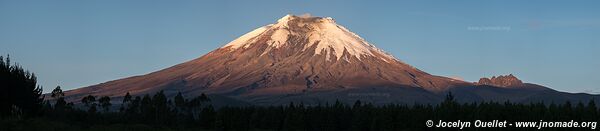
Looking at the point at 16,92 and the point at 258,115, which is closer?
the point at 16,92

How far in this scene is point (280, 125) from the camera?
314 feet

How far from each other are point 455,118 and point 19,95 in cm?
3968

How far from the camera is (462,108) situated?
243ft

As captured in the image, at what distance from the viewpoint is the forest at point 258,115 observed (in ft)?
171

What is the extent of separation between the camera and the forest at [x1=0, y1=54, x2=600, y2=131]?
52.1m

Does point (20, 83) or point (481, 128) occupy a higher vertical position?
point (20, 83)

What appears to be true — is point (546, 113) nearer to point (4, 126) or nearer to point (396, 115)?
point (396, 115)

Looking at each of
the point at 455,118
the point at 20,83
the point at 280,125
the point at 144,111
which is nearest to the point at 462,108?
the point at 455,118

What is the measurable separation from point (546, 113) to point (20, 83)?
1660 inches

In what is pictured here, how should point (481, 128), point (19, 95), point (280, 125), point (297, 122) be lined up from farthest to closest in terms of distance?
point (280, 125) < point (297, 122) < point (481, 128) < point (19, 95)

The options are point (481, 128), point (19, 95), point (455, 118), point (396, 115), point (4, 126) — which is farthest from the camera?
point (396, 115)

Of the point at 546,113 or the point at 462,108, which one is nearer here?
the point at 546,113

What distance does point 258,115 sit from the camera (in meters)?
97.8

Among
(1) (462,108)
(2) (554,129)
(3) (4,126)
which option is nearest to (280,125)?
(1) (462,108)
